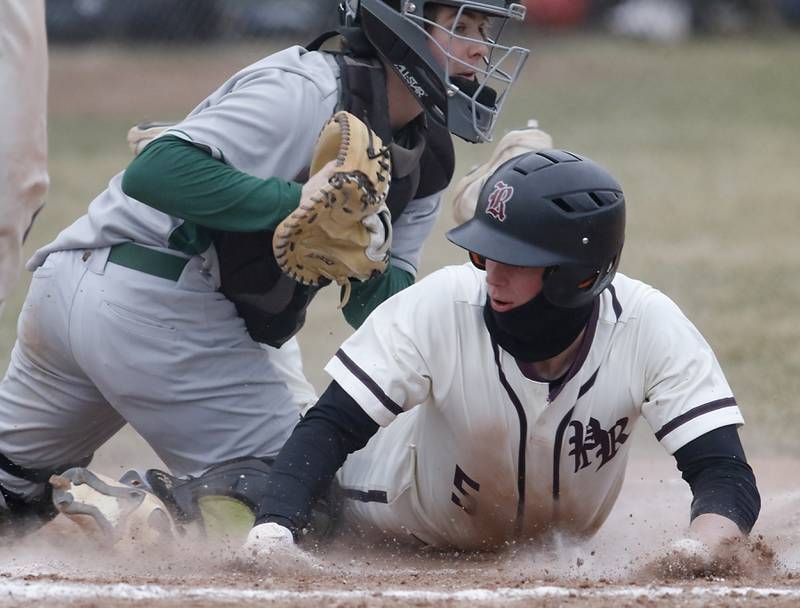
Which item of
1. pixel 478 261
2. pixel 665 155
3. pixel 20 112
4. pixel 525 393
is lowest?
pixel 665 155

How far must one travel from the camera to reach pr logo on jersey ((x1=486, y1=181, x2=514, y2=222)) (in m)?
3.55

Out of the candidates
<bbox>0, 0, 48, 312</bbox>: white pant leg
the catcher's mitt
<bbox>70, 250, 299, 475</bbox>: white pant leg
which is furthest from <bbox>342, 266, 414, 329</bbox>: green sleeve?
<bbox>0, 0, 48, 312</bbox>: white pant leg

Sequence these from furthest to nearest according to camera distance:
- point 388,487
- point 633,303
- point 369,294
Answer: point 369,294 < point 388,487 < point 633,303

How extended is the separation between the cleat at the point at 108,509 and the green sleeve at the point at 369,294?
0.96 metres

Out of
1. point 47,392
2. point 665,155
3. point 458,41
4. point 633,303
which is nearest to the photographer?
point 633,303

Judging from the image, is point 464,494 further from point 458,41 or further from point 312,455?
point 458,41

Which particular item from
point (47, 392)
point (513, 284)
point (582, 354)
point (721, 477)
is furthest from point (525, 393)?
point (47, 392)

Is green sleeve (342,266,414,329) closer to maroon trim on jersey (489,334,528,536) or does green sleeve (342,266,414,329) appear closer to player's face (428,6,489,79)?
player's face (428,6,489,79)

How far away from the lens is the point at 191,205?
3764 mm

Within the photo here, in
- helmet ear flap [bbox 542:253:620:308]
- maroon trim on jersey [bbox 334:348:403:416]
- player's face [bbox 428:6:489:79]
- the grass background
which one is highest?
player's face [bbox 428:6:489:79]

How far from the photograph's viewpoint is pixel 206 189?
12.3 ft

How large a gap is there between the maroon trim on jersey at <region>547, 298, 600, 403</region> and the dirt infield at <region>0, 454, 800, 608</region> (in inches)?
17.0

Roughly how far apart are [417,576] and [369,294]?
3.97ft

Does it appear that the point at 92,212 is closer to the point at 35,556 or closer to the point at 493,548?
the point at 35,556
